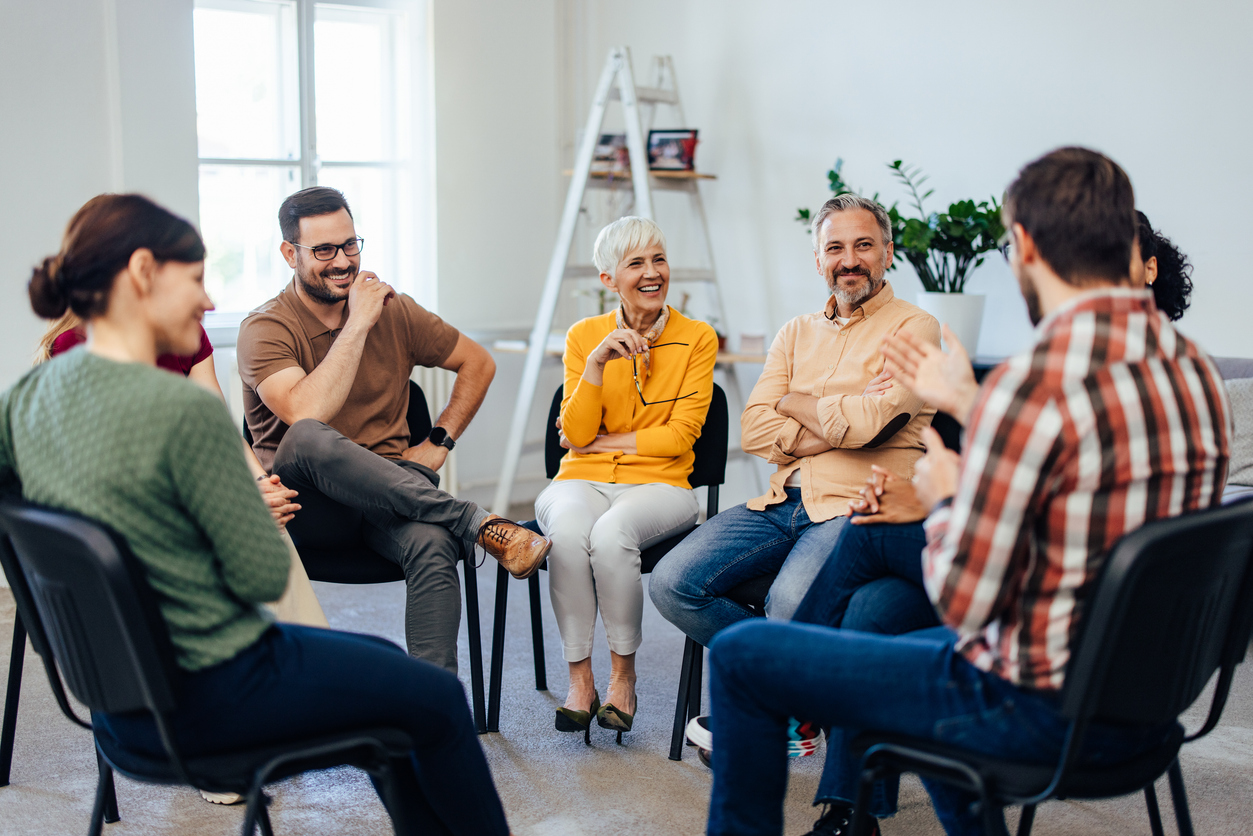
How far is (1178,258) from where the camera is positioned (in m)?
2.19

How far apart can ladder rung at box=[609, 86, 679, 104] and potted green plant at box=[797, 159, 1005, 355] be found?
1237 millimetres

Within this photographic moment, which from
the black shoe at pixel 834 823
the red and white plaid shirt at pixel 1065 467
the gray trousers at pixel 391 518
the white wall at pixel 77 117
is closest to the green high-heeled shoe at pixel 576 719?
the gray trousers at pixel 391 518

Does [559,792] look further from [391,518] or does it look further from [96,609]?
[96,609]

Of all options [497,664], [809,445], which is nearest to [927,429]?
[809,445]

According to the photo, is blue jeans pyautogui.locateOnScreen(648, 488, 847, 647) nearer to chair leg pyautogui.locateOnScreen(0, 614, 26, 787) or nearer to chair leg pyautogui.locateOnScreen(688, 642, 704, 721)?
chair leg pyautogui.locateOnScreen(688, 642, 704, 721)

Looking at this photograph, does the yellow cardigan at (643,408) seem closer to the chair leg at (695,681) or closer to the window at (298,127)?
the chair leg at (695,681)

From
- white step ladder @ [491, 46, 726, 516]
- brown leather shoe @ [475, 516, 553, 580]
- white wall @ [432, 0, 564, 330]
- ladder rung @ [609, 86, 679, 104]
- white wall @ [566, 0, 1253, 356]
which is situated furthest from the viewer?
white wall @ [432, 0, 564, 330]

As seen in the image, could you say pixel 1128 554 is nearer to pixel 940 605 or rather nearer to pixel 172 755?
pixel 940 605

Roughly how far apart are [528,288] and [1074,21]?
8.20 ft

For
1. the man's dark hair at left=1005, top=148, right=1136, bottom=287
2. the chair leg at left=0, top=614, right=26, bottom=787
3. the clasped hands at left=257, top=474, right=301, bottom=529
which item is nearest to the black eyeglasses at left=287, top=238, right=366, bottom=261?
the clasped hands at left=257, top=474, right=301, bottom=529

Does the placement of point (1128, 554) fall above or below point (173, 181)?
below

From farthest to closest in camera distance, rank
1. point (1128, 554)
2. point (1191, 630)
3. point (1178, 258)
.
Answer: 1. point (1178, 258)
2. point (1191, 630)
3. point (1128, 554)

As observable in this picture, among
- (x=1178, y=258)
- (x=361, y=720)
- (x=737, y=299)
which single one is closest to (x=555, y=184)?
(x=737, y=299)

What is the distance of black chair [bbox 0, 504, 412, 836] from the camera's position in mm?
1118
